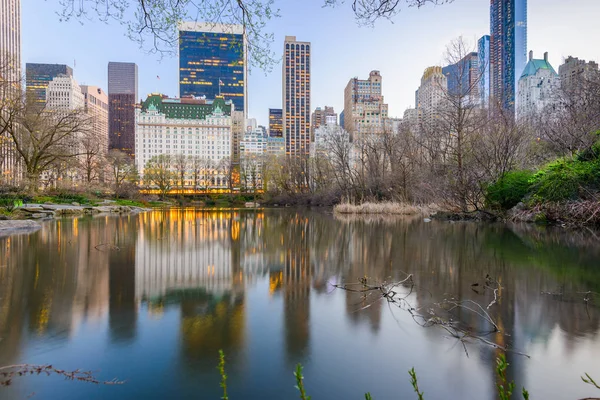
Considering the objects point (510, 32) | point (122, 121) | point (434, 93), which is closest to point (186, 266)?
point (434, 93)

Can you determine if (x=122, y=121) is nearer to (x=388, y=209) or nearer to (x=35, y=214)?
(x=35, y=214)

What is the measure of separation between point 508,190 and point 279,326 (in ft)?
46.9

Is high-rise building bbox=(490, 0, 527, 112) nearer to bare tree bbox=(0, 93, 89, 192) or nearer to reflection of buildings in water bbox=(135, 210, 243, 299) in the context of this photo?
bare tree bbox=(0, 93, 89, 192)

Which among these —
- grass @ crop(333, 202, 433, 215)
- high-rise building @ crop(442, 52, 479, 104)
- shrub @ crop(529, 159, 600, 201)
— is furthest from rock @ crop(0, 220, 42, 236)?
high-rise building @ crop(442, 52, 479, 104)

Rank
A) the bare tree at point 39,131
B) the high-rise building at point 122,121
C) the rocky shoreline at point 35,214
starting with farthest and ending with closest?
1. the high-rise building at point 122,121
2. the bare tree at point 39,131
3. the rocky shoreline at point 35,214

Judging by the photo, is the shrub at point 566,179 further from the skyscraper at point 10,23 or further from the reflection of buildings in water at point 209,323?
the skyscraper at point 10,23

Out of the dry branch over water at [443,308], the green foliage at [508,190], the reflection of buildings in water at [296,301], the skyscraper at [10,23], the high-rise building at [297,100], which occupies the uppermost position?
the high-rise building at [297,100]

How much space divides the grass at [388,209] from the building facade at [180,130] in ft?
333

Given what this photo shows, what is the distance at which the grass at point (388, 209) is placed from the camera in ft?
65.3

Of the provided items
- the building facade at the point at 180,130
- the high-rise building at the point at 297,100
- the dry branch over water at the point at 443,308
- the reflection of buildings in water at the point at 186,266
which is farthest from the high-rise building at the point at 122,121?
the dry branch over water at the point at 443,308

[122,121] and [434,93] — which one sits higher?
[122,121]

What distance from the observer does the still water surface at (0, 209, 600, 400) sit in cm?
230

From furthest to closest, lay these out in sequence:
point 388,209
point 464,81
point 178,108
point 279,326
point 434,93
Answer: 1. point 178,108
2. point 434,93
3. point 388,209
4. point 464,81
5. point 279,326

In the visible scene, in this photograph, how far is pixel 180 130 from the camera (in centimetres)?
12325
